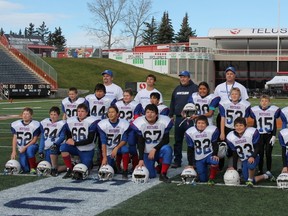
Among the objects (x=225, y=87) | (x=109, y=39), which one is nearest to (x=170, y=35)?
(x=109, y=39)

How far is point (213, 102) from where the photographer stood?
7.89m

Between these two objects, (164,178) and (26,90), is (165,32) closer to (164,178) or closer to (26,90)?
(26,90)

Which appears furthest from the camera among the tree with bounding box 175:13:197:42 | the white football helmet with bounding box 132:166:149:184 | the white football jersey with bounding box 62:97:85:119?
the tree with bounding box 175:13:197:42

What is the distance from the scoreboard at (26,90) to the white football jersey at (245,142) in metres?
26.2

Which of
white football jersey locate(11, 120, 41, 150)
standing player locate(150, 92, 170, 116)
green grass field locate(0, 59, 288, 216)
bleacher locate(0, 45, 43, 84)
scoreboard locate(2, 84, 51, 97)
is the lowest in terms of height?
green grass field locate(0, 59, 288, 216)

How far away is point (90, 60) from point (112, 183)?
41.8 m

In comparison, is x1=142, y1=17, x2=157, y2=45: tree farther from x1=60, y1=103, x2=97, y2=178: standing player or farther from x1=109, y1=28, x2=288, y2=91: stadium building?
x1=60, y1=103, x2=97, y2=178: standing player

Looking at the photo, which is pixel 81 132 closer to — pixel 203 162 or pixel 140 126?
pixel 140 126

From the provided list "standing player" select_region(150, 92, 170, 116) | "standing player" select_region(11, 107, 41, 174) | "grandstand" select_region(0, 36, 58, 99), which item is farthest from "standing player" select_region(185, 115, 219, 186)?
"grandstand" select_region(0, 36, 58, 99)

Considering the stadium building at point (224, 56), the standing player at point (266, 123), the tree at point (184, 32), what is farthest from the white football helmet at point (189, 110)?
the tree at point (184, 32)

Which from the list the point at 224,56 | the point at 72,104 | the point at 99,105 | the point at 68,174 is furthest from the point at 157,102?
the point at 224,56

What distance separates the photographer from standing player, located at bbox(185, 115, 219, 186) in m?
7.11

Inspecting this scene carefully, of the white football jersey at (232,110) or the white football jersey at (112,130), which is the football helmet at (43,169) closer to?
the white football jersey at (112,130)

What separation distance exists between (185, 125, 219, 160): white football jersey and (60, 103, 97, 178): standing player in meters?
1.46
